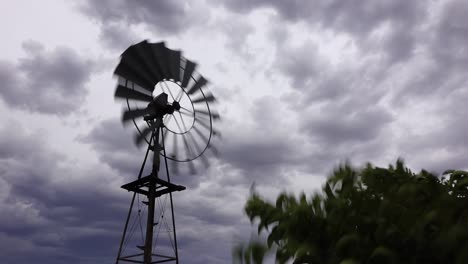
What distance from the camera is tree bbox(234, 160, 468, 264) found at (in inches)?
261

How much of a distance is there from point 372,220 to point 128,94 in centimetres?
1476

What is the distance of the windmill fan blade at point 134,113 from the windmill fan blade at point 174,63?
233 cm

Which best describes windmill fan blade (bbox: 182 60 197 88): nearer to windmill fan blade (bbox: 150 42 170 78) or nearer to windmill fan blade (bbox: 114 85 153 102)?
windmill fan blade (bbox: 150 42 170 78)

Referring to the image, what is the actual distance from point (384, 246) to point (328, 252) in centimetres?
130

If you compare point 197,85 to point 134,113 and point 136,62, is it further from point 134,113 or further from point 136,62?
point 134,113

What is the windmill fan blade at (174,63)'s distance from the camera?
70.3 ft

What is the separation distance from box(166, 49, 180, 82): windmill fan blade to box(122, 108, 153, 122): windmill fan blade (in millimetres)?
2325

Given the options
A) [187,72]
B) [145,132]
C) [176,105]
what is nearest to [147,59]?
[187,72]

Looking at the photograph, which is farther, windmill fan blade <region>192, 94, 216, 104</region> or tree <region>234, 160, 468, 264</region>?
windmill fan blade <region>192, 94, 216, 104</region>

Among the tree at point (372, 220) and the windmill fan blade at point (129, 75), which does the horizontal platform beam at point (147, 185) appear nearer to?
the windmill fan blade at point (129, 75)

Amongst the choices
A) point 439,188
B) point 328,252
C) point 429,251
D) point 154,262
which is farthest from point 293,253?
point 154,262

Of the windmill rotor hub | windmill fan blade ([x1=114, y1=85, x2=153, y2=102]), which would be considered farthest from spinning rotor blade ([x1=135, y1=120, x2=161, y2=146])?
windmill fan blade ([x1=114, y1=85, x2=153, y2=102])

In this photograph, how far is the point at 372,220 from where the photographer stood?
7.30 meters

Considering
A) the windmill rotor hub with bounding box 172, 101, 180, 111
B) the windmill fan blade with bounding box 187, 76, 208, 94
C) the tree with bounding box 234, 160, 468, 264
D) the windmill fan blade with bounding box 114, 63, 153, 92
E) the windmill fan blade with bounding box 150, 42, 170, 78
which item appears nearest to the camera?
the tree with bounding box 234, 160, 468, 264
